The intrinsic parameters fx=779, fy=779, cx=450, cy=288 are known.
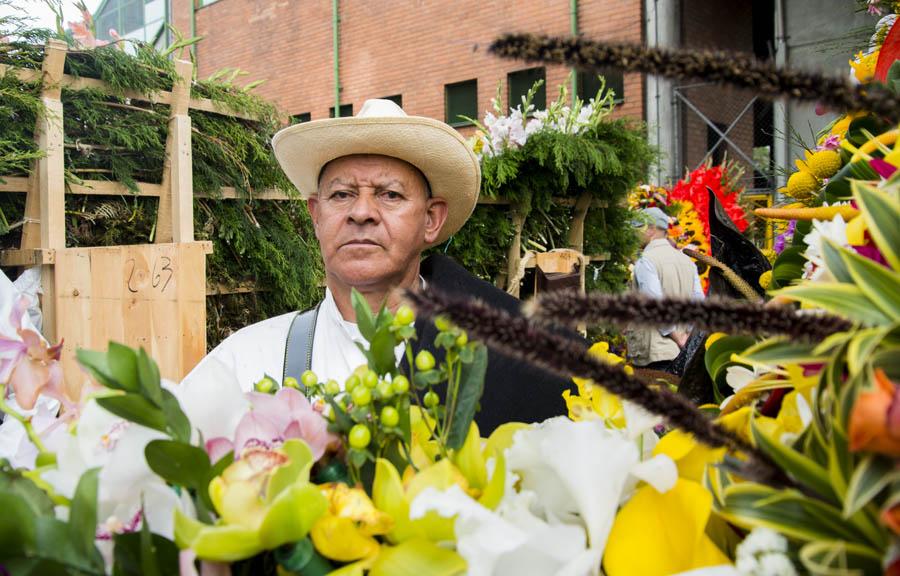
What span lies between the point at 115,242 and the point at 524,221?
2.41m

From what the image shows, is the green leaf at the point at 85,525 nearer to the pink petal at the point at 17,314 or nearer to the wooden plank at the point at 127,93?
the pink petal at the point at 17,314

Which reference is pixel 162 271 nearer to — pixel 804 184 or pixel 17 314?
pixel 17 314

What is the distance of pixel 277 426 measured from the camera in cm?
51

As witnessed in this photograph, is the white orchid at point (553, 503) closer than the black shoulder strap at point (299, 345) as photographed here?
Yes

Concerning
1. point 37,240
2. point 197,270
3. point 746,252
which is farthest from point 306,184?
point 746,252

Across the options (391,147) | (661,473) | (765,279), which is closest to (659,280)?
(391,147)

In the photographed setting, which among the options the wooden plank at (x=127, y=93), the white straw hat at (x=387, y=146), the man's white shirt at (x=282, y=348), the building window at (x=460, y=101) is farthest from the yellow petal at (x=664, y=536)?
the building window at (x=460, y=101)

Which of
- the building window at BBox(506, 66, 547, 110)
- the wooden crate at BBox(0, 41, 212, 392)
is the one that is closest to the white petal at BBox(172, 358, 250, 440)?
the wooden crate at BBox(0, 41, 212, 392)

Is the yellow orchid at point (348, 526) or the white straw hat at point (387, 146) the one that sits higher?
the white straw hat at point (387, 146)

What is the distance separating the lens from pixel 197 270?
8.55 feet

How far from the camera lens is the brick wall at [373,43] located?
10.4 m

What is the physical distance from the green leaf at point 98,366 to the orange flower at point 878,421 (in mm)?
384

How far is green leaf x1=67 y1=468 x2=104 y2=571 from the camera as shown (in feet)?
1.39

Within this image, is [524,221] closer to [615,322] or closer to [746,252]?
[746,252]
